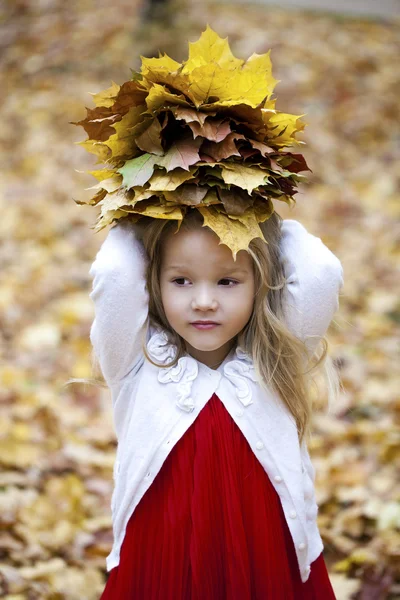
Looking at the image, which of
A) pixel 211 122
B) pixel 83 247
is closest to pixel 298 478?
pixel 211 122

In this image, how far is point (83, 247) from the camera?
14.8 feet

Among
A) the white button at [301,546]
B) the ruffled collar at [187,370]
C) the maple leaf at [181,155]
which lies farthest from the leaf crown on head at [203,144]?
the white button at [301,546]

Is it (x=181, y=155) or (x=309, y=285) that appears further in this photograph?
(x=309, y=285)

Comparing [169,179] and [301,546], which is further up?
[169,179]

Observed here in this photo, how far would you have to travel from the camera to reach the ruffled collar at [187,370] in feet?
5.54

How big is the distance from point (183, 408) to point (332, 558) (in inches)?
45.9

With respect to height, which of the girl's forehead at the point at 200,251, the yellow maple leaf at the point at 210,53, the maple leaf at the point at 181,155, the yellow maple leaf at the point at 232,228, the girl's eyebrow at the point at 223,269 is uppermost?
the yellow maple leaf at the point at 210,53

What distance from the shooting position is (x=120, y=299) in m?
1.67

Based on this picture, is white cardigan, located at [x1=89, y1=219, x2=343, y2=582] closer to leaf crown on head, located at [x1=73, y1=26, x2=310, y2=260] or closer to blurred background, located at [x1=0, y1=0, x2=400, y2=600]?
leaf crown on head, located at [x1=73, y1=26, x2=310, y2=260]

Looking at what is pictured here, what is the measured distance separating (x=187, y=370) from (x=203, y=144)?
54 cm

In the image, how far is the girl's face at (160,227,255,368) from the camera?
1620 mm

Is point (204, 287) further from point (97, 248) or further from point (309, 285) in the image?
point (97, 248)

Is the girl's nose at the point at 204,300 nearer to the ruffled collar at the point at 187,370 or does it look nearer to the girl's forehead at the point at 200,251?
the girl's forehead at the point at 200,251

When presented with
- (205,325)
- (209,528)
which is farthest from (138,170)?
(209,528)
